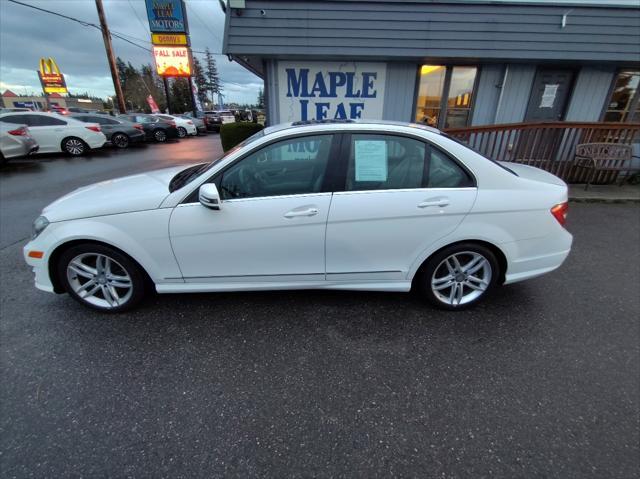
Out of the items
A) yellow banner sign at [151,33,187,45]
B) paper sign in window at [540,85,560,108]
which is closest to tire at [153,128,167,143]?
yellow banner sign at [151,33,187,45]

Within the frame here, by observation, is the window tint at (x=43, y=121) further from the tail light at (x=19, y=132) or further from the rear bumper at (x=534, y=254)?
the rear bumper at (x=534, y=254)

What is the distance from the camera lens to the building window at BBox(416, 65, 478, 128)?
6578 mm

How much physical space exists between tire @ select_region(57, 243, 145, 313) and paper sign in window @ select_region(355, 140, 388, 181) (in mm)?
1941

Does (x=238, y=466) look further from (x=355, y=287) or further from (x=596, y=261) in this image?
(x=596, y=261)

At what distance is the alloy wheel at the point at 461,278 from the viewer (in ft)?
8.80

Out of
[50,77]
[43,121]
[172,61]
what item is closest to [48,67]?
[50,77]

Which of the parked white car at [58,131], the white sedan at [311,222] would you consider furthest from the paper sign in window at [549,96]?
the parked white car at [58,131]

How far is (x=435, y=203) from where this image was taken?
95.3 inches

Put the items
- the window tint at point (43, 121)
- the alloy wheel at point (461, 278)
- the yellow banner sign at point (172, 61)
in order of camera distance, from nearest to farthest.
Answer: the alloy wheel at point (461, 278), the window tint at point (43, 121), the yellow banner sign at point (172, 61)

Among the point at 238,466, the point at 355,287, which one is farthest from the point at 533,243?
the point at 238,466

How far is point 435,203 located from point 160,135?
1836 centimetres

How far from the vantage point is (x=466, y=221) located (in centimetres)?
247

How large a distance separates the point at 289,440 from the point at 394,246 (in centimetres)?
149

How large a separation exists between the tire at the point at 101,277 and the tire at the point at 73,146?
1165 centimetres
